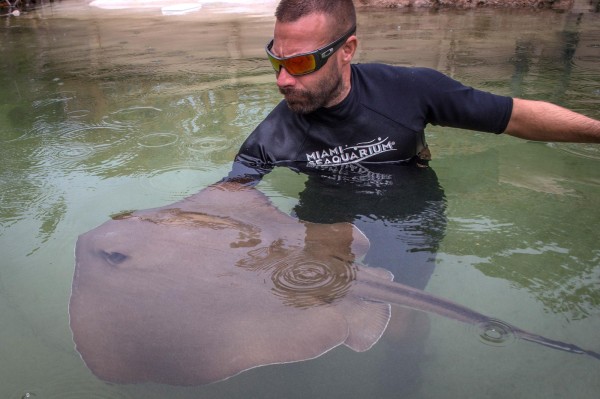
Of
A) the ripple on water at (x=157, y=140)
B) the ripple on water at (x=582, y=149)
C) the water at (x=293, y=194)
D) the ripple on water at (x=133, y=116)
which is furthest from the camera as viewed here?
the ripple on water at (x=133, y=116)

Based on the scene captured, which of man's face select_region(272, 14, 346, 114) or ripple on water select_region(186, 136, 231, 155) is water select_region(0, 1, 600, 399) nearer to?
ripple on water select_region(186, 136, 231, 155)

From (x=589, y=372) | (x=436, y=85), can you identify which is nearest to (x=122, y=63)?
(x=436, y=85)

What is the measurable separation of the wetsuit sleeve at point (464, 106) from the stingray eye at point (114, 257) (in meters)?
1.85

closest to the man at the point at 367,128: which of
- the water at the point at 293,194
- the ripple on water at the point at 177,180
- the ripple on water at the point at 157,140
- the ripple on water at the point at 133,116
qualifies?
the water at the point at 293,194

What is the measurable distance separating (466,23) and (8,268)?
394 inches

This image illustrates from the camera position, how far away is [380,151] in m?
2.99

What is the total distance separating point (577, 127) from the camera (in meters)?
2.46

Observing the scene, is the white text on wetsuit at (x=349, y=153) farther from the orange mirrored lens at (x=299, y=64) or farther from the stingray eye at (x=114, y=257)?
the stingray eye at (x=114, y=257)

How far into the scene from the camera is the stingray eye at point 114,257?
7.04 ft

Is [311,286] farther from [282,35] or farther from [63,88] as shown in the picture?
[63,88]

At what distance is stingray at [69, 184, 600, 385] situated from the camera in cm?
175

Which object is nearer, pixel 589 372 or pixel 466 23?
pixel 589 372

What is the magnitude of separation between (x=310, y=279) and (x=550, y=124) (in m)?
1.50

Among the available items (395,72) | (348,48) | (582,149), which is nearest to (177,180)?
(348,48)
